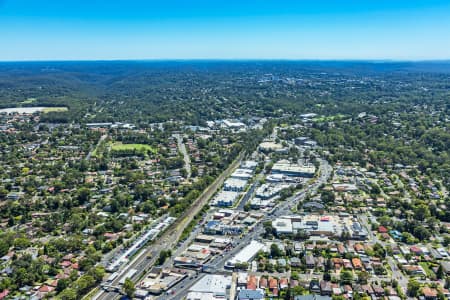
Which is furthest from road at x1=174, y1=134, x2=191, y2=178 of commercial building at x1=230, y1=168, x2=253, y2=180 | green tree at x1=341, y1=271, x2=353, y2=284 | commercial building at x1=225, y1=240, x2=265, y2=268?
green tree at x1=341, y1=271, x2=353, y2=284

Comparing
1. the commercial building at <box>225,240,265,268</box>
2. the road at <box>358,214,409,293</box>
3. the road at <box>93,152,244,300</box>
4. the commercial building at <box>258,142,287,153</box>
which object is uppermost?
the commercial building at <box>258,142,287,153</box>

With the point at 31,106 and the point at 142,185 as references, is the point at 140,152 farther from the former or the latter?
the point at 31,106

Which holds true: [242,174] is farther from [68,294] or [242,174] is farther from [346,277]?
[68,294]

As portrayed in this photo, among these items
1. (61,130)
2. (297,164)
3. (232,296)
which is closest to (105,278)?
(232,296)

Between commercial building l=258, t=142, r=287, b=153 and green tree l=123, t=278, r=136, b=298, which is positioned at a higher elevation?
commercial building l=258, t=142, r=287, b=153

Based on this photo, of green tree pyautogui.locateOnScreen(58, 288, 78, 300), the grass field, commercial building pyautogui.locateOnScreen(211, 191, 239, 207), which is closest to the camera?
green tree pyautogui.locateOnScreen(58, 288, 78, 300)

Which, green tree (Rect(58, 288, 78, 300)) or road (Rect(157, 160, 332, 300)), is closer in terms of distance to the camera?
green tree (Rect(58, 288, 78, 300))

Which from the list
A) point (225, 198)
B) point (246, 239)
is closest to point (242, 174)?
point (225, 198)

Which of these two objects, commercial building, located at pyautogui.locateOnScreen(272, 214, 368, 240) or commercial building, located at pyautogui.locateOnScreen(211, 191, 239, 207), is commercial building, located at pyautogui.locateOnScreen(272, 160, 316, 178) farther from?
commercial building, located at pyautogui.locateOnScreen(272, 214, 368, 240)
